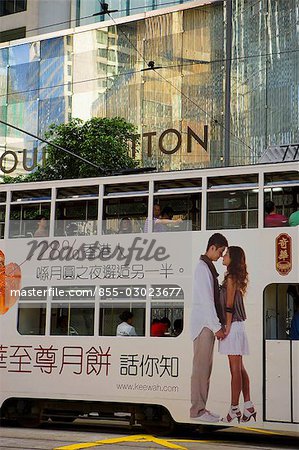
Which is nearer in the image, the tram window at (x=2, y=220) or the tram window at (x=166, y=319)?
the tram window at (x=166, y=319)

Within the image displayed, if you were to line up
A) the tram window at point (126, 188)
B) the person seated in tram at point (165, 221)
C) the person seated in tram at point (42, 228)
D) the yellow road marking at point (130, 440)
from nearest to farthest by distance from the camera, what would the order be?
the yellow road marking at point (130, 440)
the person seated in tram at point (165, 221)
the tram window at point (126, 188)
the person seated in tram at point (42, 228)

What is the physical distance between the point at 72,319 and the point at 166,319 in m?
1.63

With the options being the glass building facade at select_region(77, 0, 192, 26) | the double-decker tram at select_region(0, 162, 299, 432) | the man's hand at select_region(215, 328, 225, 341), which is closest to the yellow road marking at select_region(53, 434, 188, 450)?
the double-decker tram at select_region(0, 162, 299, 432)

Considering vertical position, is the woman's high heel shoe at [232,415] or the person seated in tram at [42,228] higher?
the person seated in tram at [42,228]

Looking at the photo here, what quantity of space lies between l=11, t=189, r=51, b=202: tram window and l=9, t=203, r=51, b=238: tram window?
4.4 inches

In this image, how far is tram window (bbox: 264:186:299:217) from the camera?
12.7m

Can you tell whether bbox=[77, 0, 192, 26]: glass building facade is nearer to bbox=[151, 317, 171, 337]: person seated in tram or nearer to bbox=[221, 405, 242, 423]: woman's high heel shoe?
bbox=[151, 317, 171, 337]: person seated in tram

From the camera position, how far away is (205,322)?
504 inches

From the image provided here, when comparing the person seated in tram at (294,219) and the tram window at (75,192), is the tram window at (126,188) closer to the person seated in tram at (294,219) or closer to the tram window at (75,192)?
the tram window at (75,192)

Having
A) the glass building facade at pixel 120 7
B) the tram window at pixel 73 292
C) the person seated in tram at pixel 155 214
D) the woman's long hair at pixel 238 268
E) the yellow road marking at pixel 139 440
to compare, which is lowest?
the yellow road marking at pixel 139 440

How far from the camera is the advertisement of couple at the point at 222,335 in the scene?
40.7ft

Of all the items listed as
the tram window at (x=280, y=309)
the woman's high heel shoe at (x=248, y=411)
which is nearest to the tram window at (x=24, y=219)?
the tram window at (x=280, y=309)

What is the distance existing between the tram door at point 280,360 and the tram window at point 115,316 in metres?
1.96

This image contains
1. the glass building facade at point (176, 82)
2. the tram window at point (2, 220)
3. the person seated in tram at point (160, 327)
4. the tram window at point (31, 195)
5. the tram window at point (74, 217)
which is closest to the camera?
the person seated in tram at point (160, 327)
